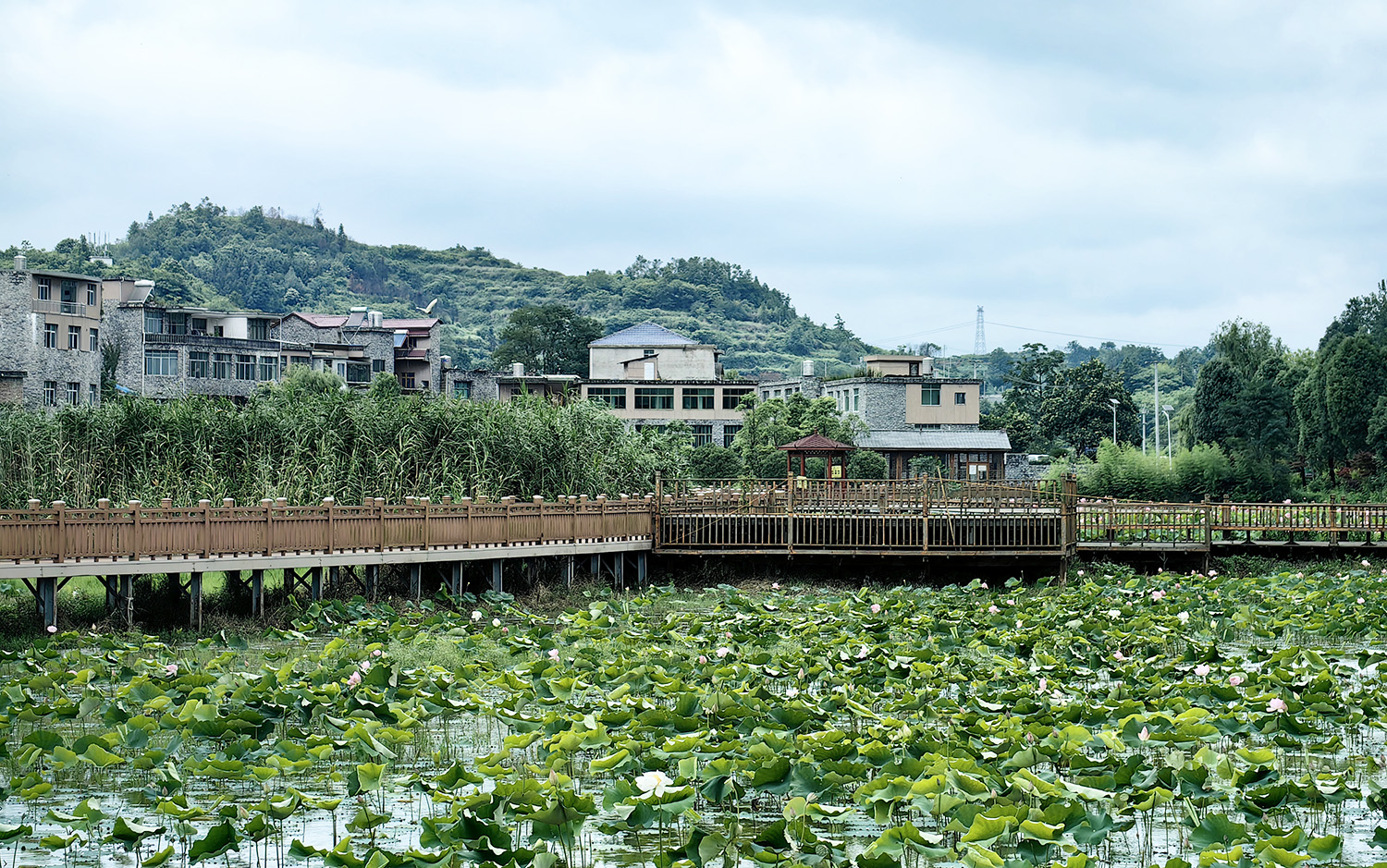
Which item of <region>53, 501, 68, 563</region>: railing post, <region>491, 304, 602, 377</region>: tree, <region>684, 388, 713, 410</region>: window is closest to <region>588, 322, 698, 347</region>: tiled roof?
<region>684, 388, 713, 410</region>: window

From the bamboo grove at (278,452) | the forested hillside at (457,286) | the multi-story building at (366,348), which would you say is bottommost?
the bamboo grove at (278,452)

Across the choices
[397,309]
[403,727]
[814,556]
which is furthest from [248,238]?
[403,727]

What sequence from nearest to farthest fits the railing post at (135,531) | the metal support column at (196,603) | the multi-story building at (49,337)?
the railing post at (135,531)
the metal support column at (196,603)
the multi-story building at (49,337)

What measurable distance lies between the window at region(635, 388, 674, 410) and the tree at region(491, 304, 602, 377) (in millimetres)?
21410

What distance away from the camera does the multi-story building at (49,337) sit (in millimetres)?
47938

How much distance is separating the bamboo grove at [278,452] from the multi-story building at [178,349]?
118ft

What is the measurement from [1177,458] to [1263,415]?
10702mm

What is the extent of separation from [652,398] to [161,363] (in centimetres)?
2202

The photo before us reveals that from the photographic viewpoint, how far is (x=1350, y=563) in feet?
77.7

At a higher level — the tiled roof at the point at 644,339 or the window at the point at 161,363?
the tiled roof at the point at 644,339

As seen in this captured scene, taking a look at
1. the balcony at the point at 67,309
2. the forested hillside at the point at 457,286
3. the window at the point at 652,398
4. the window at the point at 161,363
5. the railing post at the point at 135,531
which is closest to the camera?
the railing post at the point at 135,531

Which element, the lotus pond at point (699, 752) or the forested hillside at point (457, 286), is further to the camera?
the forested hillside at point (457, 286)

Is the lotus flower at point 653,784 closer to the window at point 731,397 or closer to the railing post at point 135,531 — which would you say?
the railing post at point 135,531

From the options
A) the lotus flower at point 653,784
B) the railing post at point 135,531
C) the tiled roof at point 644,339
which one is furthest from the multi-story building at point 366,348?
the lotus flower at point 653,784
